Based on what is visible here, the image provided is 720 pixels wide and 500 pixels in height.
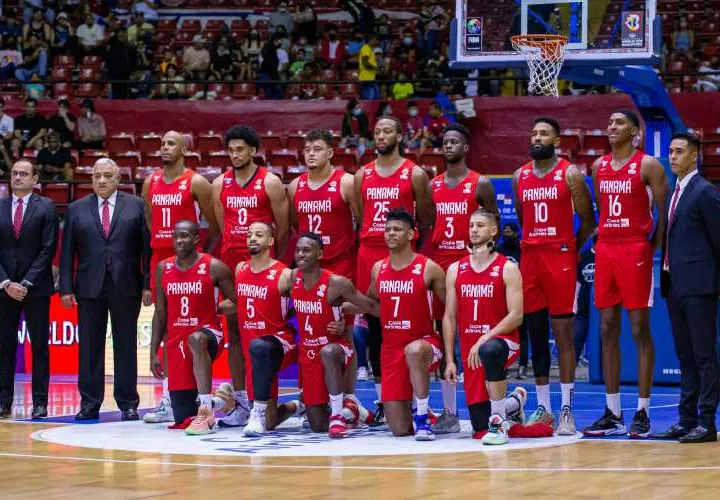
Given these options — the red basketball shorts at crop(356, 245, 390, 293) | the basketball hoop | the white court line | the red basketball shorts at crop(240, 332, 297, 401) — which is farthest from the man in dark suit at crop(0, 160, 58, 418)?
the basketball hoop

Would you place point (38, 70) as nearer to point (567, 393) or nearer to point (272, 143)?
point (272, 143)

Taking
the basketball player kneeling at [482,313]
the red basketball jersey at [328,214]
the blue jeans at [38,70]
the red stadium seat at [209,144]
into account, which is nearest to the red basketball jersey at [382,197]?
the red basketball jersey at [328,214]

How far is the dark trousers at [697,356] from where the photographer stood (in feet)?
28.9

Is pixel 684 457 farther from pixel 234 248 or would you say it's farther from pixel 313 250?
pixel 234 248

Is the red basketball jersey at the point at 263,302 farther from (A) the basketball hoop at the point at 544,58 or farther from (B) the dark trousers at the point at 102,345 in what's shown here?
(A) the basketball hoop at the point at 544,58

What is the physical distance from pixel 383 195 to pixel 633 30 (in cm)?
509

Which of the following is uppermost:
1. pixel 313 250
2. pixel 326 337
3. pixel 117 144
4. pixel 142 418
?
pixel 117 144

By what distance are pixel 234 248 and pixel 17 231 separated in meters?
1.87

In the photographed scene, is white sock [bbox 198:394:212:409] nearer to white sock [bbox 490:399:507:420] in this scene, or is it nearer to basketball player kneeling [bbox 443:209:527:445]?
basketball player kneeling [bbox 443:209:527:445]

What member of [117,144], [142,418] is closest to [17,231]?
[142,418]

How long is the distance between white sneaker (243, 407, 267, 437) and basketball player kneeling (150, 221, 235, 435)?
0.65 metres

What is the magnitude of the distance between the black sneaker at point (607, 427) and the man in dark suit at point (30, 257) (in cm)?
433

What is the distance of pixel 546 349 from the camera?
31.1ft

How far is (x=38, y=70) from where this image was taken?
23.3 meters
